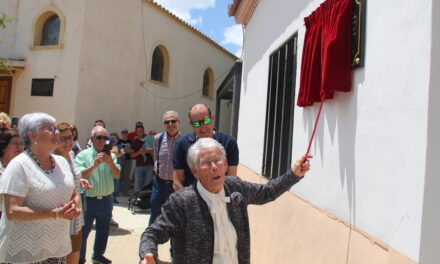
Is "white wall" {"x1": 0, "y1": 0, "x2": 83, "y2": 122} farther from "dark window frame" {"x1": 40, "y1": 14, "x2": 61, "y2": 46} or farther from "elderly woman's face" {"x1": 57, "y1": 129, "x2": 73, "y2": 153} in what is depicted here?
"elderly woman's face" {"x1": 57, "y1": 129, "x2": 73, "y2": 153}

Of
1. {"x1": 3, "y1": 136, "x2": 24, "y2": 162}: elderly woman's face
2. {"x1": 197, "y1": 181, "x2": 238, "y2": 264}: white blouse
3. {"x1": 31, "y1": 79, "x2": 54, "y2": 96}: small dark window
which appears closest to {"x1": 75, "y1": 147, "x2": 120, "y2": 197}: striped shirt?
{"x1": 3, "y1": 136, "x2": 24, "y2": 162}: elderly woman's face

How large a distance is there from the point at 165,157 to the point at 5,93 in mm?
9210

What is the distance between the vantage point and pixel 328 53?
258 cm

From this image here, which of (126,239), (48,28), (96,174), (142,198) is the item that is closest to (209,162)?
(96,174)

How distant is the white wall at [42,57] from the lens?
1089 centimetres

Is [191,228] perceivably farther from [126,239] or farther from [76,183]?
[126,239]

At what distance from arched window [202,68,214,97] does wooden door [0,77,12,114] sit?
327 inches

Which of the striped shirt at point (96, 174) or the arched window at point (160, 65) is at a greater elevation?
the arched window at point (160, 65)

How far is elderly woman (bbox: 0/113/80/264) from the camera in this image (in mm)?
2629

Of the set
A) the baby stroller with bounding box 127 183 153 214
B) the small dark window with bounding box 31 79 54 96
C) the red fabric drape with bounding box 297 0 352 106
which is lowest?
the baby stroller with bounding box 127 183 153 214

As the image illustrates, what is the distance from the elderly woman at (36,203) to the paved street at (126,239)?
2.50 meters

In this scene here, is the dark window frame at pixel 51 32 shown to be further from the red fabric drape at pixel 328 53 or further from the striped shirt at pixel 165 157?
the red fabric drape at pixel 328 53

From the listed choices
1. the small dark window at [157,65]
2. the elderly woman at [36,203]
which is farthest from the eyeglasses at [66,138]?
the small dark window at [157,65]

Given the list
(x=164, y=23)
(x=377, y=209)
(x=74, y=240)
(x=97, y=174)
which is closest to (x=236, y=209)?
(x=377, y=209)
